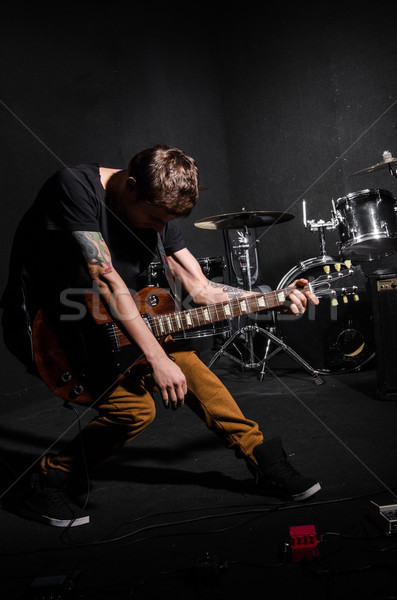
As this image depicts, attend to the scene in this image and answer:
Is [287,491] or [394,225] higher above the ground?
[394,225]

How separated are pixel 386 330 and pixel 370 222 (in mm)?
1059

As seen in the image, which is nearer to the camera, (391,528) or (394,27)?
(391,528)

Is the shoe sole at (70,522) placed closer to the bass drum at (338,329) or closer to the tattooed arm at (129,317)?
the tattooed arm at (129,317)

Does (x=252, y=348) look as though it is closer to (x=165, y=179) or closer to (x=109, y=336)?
(x=109, y=336)

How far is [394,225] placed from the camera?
13.3 ft

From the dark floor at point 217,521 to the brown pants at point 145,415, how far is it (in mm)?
277

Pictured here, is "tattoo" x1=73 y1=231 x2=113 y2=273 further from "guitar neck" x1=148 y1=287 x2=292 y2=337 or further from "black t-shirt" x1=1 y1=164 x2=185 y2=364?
"guitar neck" x1=148 y1=287 x2=292 y2=337

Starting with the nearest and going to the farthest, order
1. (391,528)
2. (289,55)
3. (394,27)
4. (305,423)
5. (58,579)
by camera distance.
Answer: (58,579)
(391,528)
(305,423)
(394,27)
(289,55)

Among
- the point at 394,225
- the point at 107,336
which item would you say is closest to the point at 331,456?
the point at 107,336

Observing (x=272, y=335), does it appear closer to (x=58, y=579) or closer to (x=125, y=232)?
(x=125, y=232)

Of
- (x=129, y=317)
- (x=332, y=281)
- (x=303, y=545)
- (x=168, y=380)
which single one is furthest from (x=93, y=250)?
(x=303, y=545)

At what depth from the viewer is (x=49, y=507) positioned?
2.14 meters

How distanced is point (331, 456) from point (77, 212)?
5.86 feet

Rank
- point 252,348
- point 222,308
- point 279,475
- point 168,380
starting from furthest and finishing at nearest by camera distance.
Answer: point 252,348, point 222,308, point 279,475, point 168,380
